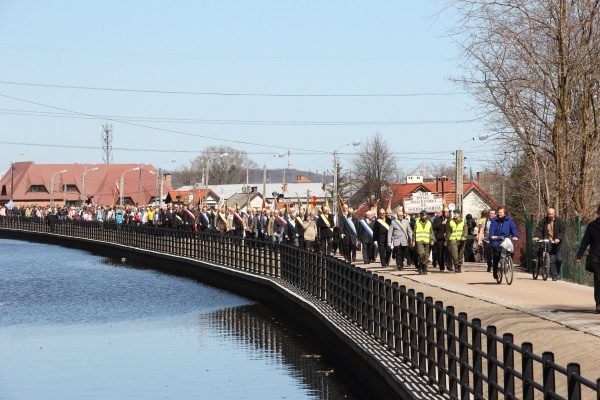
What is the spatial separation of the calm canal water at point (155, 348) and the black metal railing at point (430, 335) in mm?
1071

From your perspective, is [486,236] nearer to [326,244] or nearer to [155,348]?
[326,244]

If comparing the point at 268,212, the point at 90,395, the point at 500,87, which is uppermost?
the point at 500,87

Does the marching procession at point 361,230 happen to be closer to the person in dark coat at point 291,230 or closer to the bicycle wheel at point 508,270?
the person in dark coat at point 291,230

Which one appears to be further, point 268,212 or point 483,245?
point 268,212

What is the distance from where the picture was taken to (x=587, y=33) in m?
31.2

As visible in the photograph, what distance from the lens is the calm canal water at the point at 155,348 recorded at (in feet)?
63.9

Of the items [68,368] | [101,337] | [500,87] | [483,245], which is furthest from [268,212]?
[68,368]

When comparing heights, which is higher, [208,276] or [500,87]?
[500,87]

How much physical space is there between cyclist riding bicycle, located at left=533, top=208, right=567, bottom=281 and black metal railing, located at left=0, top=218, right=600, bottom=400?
509 centimetres

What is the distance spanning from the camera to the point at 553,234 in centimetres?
2784

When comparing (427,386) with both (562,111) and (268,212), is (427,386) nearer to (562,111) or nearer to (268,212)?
(562,111)

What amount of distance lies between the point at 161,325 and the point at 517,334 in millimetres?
13752

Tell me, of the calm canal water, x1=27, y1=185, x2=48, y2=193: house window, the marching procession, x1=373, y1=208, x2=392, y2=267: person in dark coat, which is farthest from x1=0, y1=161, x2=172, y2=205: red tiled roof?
x1=373, y1=208, x2=392, y2=267: person in dark coat

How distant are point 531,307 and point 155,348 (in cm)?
776
